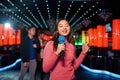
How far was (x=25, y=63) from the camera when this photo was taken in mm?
6234

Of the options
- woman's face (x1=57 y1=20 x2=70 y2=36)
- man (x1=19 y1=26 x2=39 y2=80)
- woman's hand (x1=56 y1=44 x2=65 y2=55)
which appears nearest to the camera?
woman's hand (x1=56 y1=44 x2=65 y2=55)

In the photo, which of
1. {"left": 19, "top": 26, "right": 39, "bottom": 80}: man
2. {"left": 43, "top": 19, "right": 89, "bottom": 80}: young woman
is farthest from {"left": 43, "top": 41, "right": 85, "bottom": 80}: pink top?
{"left": 19, "top": 26, "right": 39, "bottom": 80}: man

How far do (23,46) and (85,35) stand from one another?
104 ft

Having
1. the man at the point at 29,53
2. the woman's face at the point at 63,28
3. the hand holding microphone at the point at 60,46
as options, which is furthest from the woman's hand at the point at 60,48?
the man at the point at 29,53

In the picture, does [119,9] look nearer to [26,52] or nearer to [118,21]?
[118,21]

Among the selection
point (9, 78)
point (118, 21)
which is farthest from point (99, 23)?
point (9, 78)

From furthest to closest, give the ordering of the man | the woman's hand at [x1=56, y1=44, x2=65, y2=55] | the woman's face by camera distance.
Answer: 1. the man
2. the woman's face
3. the woman's hand at [x1=56, y1=44, x2=65, y2=55]

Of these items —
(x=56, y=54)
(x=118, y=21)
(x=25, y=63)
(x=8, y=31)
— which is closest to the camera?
(x=56, y=54)

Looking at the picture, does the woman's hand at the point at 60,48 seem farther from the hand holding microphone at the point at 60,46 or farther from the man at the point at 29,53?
the man at the point at 29,53

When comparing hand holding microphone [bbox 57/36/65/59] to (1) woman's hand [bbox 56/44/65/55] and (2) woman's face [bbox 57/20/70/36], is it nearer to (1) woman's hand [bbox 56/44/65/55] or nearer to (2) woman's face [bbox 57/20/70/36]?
(1) woman's hand [bbox 56/44/65/55]

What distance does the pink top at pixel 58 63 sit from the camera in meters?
2.59

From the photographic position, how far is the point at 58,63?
2.71 meters

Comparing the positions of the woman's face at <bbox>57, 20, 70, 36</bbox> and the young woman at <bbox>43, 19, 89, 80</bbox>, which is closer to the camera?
the young woman at <bbox>43, 19, 89, 80</bbox>

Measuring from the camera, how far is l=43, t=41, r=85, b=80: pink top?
259cm
